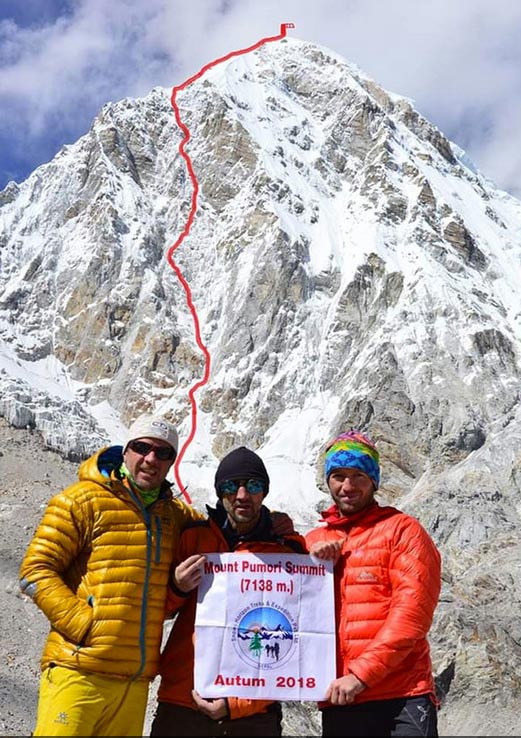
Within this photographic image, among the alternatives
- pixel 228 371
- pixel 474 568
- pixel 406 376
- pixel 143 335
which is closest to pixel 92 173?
pixel 143 335

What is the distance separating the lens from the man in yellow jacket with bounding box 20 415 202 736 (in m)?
4.63

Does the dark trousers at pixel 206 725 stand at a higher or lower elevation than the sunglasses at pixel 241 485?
lower

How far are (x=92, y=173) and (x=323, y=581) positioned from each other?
109245 mm

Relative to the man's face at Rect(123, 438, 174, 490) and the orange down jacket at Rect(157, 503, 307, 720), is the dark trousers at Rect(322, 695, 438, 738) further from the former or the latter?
the man's face at Rect(123, 438, 174, 490)

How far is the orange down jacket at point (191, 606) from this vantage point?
4746 mm

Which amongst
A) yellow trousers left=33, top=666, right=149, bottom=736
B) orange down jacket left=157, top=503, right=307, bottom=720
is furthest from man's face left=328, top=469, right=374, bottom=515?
yellow trousers left=33, top=666, right=149, bottom=736

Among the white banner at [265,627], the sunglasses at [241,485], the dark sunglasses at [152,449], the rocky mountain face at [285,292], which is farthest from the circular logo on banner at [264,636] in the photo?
the rocky mountain face at [285,292]

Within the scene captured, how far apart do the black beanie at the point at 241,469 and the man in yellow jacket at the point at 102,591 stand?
1.61 feet

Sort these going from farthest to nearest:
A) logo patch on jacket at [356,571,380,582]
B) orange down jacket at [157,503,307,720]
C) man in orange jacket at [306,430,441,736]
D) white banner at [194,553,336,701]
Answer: logo patch on jacket at [356,571,380,582] → orange down jacket at [157,503,307,720] → white banner at [194,553,336,701] → man in orange jacket at [306,430,441,736]

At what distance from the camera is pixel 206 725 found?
15.3 feet

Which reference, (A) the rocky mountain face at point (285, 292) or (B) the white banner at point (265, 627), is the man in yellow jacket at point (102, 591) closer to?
(B) the white banner at point (265, 627)

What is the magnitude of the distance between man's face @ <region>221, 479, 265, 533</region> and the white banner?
0.29 meters

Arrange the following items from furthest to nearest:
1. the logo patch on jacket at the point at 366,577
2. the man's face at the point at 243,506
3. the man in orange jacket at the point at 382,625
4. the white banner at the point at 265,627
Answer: the man's face at the point at 243,506, the logo patch on jacket at the point at 366,577, the white banner at the point at 265,627, the man in orange jacket at the point at 382,625

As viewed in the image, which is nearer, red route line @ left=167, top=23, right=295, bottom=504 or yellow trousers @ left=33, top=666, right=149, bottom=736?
yellow trousers @ left=33, top=666, right=149, bottom=736
